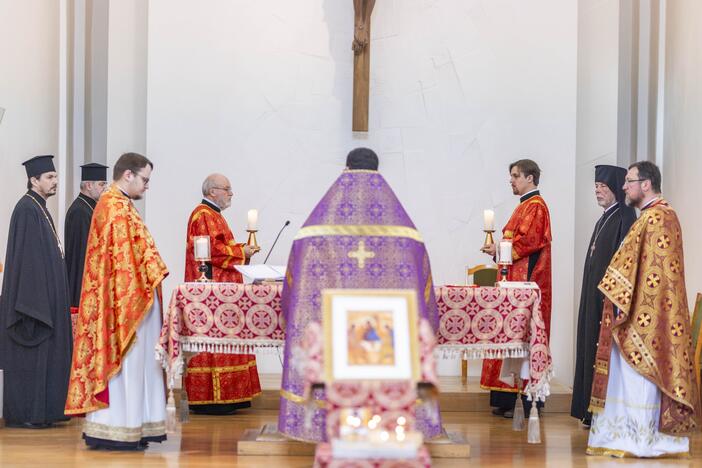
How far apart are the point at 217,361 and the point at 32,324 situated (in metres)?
1.51

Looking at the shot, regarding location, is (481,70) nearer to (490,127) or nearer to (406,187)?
(490,127)

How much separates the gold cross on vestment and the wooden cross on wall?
13.2 feet

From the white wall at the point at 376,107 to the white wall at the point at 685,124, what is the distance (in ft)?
2.97

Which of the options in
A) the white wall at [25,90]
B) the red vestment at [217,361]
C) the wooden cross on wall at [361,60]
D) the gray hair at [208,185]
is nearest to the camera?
the red vestment at [217,361]

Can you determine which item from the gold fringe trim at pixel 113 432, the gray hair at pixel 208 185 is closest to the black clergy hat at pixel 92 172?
the gray hair at pixel 208 185

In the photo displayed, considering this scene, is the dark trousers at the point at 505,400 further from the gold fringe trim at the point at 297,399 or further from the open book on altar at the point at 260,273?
the gold fringe trim at the point at 297,399

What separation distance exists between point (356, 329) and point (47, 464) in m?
2.73

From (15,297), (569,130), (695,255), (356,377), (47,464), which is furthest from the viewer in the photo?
(569,130)

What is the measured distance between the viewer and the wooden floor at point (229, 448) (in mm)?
6086

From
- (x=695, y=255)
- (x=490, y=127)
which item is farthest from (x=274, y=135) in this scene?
(x=695, y=255)

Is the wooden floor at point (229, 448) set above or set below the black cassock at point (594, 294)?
below

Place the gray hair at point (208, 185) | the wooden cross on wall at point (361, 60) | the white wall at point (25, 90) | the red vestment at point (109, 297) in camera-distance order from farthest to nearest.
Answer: the wooden cross on wall at point (361, 60) < the white wall at point (25, 90) < the gray hair at point (208, 185) < the red vestment at point (109, 297)

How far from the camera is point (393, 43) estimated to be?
9.67m

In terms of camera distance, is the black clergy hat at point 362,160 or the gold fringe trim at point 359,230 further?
the black clergy hat at point 362,160
